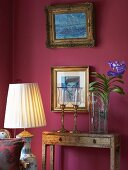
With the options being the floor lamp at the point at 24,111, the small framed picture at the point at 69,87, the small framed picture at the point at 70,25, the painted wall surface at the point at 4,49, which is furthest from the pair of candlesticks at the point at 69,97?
the painted wall surface at the point at 4,49

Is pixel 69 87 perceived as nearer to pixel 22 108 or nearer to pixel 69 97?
pixel 69 97

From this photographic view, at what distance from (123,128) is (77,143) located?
521 mm

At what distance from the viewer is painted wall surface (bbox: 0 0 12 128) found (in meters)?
4.23

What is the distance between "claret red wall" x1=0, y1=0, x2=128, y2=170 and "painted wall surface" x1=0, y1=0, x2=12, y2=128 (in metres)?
0.01

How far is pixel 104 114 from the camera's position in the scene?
12.6ft

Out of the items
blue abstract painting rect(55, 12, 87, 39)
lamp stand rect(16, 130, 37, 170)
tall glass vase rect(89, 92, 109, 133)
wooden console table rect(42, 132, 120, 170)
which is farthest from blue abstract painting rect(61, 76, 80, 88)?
lamp stand rect(16, 130, 37, 170)

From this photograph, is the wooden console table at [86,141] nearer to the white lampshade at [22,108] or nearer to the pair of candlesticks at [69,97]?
the pair of candlesticks at [69,97]

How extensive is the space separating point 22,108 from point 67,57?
36.0 inches

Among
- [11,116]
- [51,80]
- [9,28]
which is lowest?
[11,116]

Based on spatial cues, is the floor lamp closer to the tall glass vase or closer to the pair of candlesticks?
the pair of candlesticks

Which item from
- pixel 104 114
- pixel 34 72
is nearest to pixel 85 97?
pixel 104 114

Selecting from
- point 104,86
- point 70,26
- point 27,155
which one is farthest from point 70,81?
point 27,155

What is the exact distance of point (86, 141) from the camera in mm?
3787

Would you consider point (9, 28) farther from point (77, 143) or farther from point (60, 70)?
point (77, 143)
